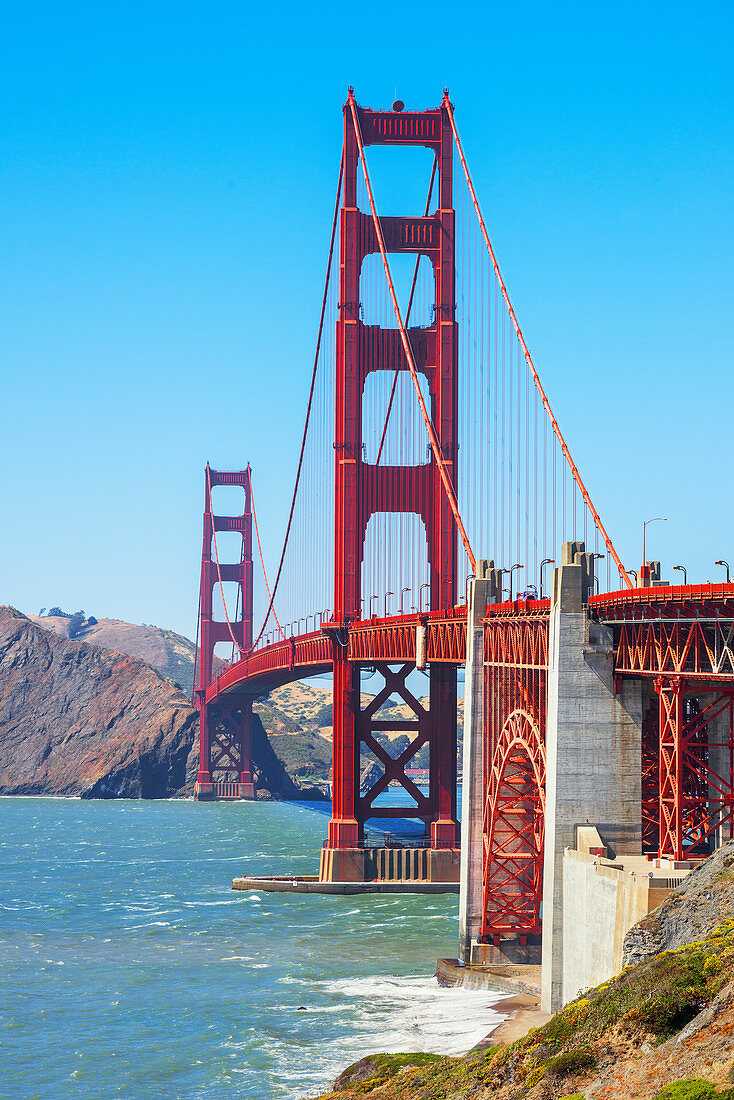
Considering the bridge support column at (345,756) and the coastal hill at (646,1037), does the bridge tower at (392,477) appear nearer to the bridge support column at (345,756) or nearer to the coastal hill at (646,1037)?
the bridge support column at (345,756)

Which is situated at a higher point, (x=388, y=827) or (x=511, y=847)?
(x=511, y=847)

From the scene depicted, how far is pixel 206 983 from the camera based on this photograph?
1565 inches

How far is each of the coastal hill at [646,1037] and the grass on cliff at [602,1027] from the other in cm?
2

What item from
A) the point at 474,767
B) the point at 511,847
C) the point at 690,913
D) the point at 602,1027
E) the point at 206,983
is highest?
the point at 474,767

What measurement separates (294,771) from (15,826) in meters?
62.5

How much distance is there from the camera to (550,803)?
1264 inches

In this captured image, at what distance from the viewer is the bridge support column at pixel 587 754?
31.4 meters

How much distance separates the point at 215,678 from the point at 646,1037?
116 m

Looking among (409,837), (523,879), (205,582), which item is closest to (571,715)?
(523,879)

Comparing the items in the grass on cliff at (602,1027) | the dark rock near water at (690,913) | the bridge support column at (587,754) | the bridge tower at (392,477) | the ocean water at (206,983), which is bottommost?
the ocean water at (206,983)

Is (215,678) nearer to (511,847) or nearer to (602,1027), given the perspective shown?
(511,847)

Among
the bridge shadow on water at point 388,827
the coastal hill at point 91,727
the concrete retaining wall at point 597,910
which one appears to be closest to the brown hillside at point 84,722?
the coastal hill at point 91,727

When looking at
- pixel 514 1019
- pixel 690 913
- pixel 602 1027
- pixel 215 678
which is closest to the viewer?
pixel 602 1027

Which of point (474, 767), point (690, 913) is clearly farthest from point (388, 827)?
point (690, 913)
